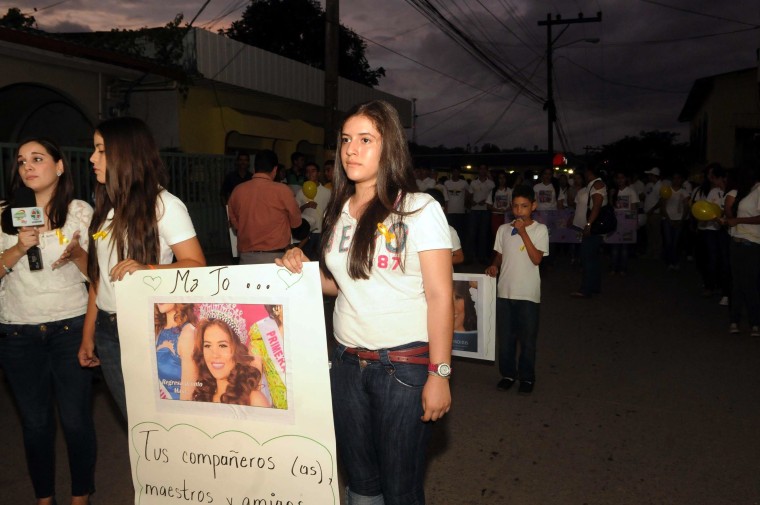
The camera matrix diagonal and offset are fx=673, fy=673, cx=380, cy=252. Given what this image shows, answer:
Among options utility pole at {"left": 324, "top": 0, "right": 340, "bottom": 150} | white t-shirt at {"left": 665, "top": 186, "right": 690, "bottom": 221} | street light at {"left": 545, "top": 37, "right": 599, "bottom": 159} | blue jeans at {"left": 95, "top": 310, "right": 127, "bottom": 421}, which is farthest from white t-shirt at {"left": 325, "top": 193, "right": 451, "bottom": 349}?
street light at {"left": 545, "top": 37, "right": 599, "bottom": 159}

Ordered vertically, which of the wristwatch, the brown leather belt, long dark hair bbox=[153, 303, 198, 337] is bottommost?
the wristwatch

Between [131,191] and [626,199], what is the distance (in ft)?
40.7

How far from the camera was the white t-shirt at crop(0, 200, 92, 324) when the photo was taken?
133 inches

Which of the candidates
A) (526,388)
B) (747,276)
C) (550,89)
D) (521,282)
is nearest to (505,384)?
(526,388)

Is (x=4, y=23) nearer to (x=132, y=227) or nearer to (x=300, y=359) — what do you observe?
(x=132, y=227)

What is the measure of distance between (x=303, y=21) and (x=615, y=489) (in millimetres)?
36368

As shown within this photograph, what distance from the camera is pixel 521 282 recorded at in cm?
571

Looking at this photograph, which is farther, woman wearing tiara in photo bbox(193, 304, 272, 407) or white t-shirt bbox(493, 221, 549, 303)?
white t-shirt bbox(493, 221, 549, 303)

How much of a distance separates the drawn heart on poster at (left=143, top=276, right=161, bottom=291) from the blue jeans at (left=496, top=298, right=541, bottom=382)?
352 centimetres

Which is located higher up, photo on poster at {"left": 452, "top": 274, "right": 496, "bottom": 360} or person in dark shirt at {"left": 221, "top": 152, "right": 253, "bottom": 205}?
person in dark shirt at {"left": 221, "top": 152, "right": 253, "bottom": 205}

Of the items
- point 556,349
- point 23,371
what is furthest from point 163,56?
point 23,371

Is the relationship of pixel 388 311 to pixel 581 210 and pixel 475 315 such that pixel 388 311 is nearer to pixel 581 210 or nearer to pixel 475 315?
pixel 475 315

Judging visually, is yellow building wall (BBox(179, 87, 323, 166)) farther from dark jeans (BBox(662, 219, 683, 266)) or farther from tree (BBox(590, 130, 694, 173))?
tree (BBox(590, 130, 694, 173))

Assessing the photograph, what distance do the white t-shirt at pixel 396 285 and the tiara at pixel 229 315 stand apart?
1.53 ft
